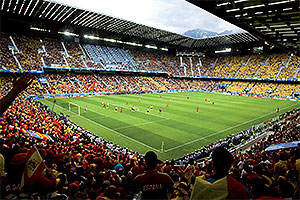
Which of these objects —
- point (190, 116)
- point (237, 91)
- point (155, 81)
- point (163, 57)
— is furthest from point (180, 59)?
point (190, 116)

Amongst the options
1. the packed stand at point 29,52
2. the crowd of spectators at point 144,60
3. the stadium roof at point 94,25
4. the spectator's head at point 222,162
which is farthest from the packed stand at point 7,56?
the spectator's head at point 222,162

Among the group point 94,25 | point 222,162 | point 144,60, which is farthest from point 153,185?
point 144,60

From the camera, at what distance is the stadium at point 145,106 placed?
164 inches

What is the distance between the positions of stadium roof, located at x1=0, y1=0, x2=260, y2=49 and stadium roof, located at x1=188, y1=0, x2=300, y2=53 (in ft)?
135

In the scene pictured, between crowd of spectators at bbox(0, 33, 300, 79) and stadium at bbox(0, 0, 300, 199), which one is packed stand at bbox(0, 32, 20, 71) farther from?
stadium at bbox(0, 0, 300, 199)

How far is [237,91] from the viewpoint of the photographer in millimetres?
64312

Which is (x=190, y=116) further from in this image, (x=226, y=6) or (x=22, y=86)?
(x=22, y=86)

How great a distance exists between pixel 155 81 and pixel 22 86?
6707 cm

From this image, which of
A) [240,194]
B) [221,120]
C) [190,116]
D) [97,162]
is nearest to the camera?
[240,194]

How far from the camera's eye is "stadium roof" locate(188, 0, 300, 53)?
8695 mm

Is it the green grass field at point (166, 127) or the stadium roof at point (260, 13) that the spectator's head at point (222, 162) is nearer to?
the stadium roof at point (260, 13)

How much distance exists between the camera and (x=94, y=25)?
5534 cm

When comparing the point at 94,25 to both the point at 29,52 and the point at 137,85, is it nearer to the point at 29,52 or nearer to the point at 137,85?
the point at 29,52

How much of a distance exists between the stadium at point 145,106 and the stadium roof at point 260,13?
6cm
